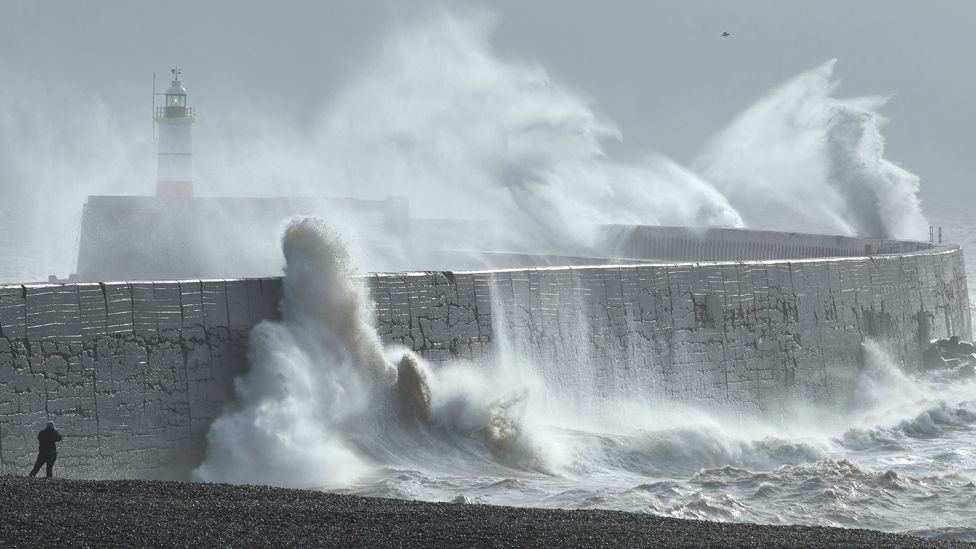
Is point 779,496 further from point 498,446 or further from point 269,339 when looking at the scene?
point 269,339

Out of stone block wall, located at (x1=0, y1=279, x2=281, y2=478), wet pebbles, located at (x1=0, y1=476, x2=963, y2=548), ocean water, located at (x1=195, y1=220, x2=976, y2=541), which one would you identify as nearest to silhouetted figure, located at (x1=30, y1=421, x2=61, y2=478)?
stone block wall, located at (x1=0, y1=279, x2=281, y2=478)

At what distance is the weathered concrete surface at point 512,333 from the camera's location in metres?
10.6

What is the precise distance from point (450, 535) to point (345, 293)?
4.83 meters

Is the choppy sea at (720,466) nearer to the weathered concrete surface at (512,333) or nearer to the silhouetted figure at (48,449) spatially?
the weathered concrete surface at (512,333)

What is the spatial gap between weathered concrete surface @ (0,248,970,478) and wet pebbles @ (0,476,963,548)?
5.22 ft

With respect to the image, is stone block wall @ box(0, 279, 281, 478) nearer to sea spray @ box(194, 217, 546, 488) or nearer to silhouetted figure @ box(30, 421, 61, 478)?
sea spray @ box(194, 217, 546, 488)

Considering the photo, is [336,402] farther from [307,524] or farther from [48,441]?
[307,524]

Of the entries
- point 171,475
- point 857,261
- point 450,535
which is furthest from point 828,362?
point 450,535

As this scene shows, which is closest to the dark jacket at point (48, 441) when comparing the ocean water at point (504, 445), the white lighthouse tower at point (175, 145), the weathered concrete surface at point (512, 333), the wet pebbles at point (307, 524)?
the weathered concrete surface at point (512, 333)

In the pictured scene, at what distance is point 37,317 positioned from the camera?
34.5ft

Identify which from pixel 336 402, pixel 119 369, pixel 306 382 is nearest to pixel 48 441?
pixel 119 369

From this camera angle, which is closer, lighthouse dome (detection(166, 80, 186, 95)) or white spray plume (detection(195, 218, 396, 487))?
white spray plume (detection(195, 218, 396, 487))

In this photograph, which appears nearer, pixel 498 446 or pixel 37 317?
pixel 37 317

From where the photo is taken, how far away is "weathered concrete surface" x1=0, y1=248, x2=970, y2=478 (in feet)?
34.8
